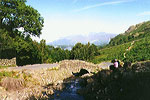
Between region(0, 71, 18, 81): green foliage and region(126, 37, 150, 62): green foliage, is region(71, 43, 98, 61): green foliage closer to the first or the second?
region(126, 37, 150, 62): green foliage

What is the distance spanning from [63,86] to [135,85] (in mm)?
10361

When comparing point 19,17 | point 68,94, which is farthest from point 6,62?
point 68,94

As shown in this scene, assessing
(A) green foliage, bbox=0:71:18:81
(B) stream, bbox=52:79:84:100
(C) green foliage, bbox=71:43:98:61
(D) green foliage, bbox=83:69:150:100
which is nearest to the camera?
(D) green foliage, bbox=83:69:150:100

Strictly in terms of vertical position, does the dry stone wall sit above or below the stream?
above

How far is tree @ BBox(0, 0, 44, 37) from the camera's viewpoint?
37438 millimetres

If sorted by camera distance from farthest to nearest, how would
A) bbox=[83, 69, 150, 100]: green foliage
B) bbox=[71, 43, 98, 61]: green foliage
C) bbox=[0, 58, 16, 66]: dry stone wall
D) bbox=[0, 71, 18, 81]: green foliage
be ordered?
bbox=[71, 43, 98, 61]: green foliage, bbox=[0, 58, 16, 66]: dry stone wall, bbox=[0, 71, 18, 81]: green foliage, bbox=[83, 69, 150, 100]: green foliage

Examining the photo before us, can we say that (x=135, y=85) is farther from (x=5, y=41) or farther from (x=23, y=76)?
(x=5, y=41)

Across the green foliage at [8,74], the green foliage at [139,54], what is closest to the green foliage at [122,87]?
the green foliage at [8,74]

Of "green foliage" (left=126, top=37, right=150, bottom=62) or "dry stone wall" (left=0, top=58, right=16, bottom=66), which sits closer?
"dry stone wall" (left=0, top=58, right=16, bottom=66)

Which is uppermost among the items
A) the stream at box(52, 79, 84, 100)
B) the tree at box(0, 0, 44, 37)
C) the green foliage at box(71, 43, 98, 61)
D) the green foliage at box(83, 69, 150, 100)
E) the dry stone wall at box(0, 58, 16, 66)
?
the tree at box(0, 0, 44, 37)

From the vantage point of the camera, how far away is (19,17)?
37719mm

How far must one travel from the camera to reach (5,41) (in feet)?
118

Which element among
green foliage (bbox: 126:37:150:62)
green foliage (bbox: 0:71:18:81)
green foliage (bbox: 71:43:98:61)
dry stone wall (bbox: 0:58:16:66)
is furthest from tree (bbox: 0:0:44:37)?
green foliage (bbox: 71:43:98:61)

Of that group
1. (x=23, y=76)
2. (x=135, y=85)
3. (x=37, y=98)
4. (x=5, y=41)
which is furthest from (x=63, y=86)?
(x=5, y=41)
